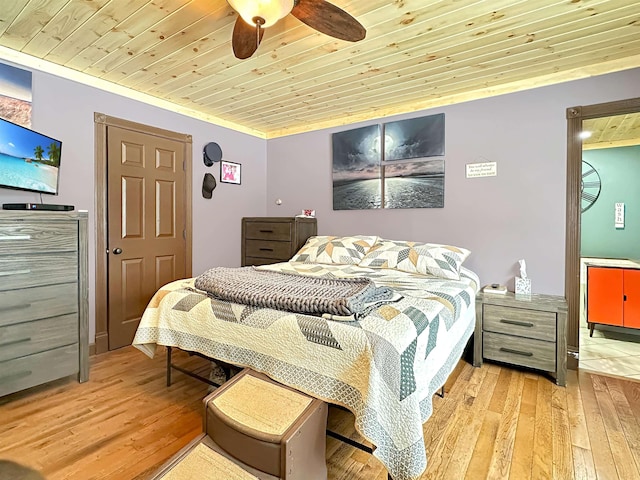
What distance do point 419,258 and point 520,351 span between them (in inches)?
39.7

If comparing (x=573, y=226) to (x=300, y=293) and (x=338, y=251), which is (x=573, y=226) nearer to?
(x=338, y=251)

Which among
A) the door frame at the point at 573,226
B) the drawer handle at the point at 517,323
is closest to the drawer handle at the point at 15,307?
the drawer handle at the point at 517,323

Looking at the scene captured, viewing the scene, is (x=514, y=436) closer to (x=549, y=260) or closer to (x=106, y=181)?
(x=549, y=260)

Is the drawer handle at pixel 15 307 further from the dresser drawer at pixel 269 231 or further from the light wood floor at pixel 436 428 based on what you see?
the dresser drawer at pixel 269 231

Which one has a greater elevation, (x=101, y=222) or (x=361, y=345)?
(x=101, y=222)

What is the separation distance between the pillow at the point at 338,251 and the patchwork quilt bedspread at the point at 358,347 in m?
1.07

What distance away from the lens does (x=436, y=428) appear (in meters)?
1.84

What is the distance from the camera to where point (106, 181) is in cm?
284

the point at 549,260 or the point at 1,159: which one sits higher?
the point at 1,159

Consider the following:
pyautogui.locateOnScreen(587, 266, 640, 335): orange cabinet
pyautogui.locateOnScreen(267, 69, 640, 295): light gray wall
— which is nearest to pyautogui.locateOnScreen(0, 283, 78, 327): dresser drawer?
pyautogui.locateOnScreen(267, 69, 640, 295): light gray wall

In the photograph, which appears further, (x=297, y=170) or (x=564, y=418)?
(x=297, y=170)

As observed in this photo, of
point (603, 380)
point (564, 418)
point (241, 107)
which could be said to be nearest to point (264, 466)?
point (564, 418)

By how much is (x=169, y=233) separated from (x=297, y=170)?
1682mm

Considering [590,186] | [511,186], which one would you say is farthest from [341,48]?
[590,186]
